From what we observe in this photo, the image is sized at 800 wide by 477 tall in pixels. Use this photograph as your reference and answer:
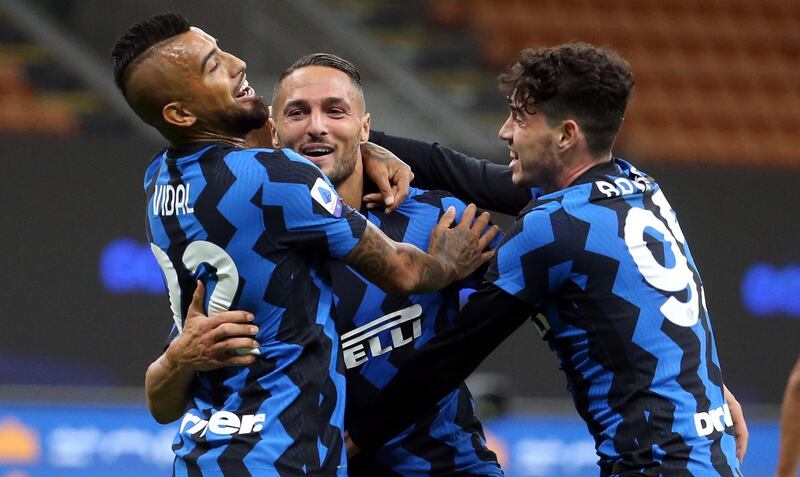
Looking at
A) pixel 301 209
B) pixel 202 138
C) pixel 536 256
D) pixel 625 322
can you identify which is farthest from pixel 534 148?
pixel 202 138

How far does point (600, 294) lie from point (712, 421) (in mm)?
437

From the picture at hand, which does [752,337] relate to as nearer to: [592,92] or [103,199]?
[103,199]

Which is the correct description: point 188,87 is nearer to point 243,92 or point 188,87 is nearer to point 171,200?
point 243,92

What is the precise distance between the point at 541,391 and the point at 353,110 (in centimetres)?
628

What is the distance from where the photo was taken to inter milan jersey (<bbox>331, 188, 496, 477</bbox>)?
4.00 m

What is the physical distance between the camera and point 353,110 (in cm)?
419

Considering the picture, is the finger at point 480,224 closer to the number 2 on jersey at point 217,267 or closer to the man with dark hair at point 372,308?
the man with dark hair at point 372,308

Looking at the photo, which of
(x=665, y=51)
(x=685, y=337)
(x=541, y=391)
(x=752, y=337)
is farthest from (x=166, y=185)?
(x=665, y=51)

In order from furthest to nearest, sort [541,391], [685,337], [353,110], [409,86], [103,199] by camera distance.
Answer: [409,86] < [541,391] < [103,199] < [353,110] < [685,337]

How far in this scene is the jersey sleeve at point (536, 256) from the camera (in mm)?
3387

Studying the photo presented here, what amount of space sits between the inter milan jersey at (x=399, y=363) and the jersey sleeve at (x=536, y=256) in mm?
618

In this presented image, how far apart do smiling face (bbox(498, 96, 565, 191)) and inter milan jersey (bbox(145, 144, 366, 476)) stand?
1.63ft

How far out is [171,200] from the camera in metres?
3.52

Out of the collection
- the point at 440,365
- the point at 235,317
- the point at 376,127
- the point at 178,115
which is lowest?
the point at 440,365
